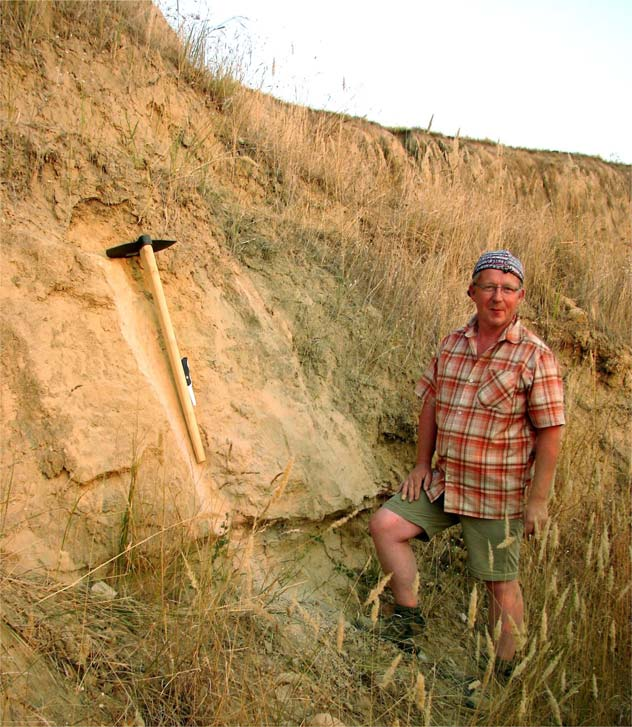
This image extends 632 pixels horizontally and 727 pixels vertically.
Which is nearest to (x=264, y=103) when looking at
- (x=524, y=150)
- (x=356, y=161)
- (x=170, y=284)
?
(x=356, y=161)

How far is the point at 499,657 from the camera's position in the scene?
11.0 feet

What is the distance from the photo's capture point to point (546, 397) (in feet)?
10.9

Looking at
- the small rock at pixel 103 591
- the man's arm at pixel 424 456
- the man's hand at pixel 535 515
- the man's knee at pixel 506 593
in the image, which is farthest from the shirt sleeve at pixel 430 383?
the small rock at pixel 103 591

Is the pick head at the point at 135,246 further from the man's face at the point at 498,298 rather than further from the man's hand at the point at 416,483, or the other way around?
the man's hand at the point at 416,483

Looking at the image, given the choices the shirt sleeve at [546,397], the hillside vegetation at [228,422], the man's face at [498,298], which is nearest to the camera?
the hillside vegetation at [228,422]

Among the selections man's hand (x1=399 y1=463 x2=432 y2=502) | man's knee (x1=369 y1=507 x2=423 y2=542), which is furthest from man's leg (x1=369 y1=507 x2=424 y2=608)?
man's hand (x1=399 y1=463 x2=432 y2=502)

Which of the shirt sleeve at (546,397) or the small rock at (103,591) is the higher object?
the shirt sleeve at (546,397)

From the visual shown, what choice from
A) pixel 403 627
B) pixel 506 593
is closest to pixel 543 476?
pixel 506 593

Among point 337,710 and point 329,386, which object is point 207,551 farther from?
point 329,386

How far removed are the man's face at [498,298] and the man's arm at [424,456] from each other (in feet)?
1.84

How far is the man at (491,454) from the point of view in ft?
11.0

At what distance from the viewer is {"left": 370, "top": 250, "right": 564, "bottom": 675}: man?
334cm

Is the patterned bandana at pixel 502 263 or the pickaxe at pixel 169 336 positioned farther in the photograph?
the pickaxe at pixel 169 336

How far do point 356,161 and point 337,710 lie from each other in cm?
489
